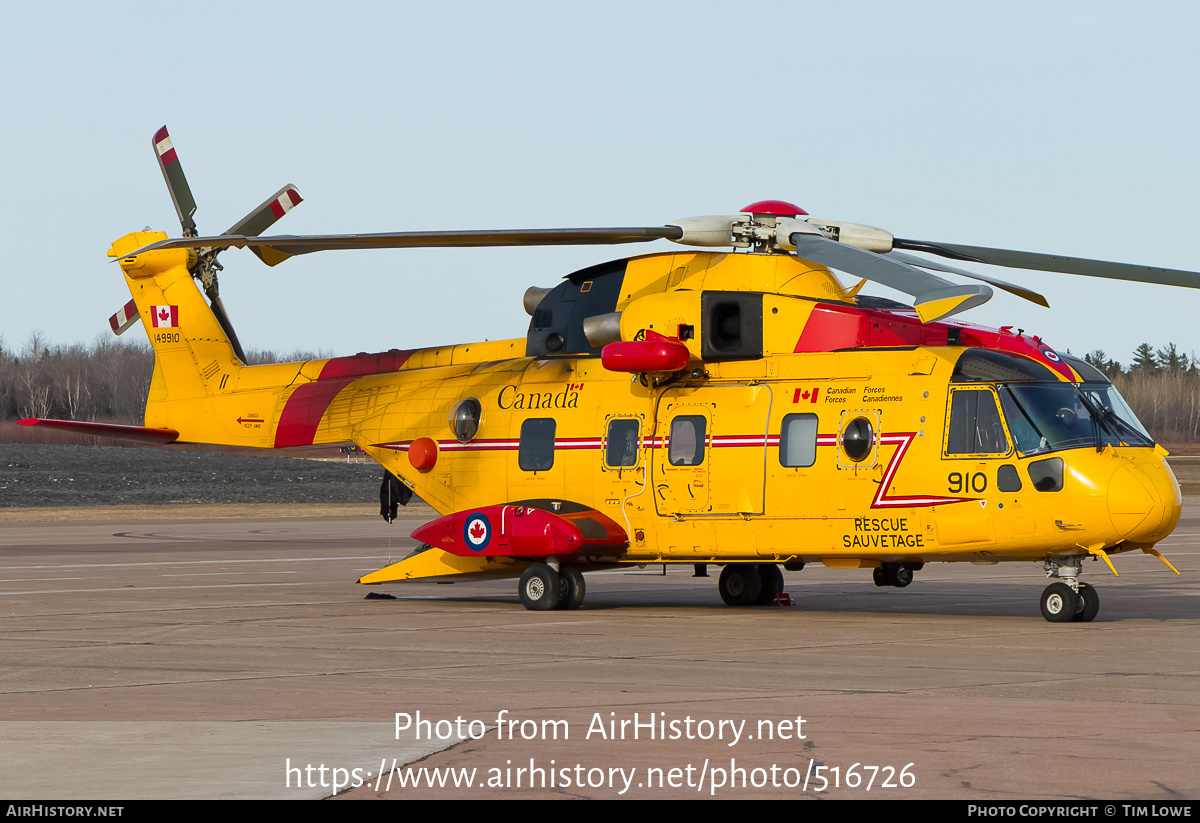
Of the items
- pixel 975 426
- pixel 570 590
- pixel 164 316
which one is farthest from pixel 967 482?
pixel 164 316

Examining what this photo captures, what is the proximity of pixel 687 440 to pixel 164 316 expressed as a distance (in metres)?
9.65

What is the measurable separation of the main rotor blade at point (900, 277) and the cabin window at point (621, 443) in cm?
303

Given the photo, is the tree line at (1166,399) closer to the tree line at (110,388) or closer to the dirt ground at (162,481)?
the tree line at (110,388)

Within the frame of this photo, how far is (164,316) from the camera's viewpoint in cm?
2219

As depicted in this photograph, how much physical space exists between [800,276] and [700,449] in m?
2.44

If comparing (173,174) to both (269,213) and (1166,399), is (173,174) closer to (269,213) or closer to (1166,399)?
(269,213)

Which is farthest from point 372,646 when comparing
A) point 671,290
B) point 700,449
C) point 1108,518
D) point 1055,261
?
point 1055,261

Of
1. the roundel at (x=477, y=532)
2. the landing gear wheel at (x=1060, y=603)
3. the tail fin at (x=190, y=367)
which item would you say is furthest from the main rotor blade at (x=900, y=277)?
the tail fin at (x=190, y=367)

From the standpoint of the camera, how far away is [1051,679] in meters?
11.1

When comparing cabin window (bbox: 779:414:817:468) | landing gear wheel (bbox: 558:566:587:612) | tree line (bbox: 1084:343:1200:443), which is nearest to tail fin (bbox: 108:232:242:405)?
landing gear wheel (bbox: 558:566:587:612)

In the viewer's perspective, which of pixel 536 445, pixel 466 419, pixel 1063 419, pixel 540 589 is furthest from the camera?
pixel 466 419

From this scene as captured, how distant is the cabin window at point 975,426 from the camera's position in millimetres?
15180

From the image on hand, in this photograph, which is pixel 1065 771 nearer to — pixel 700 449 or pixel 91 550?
pixel 700 449

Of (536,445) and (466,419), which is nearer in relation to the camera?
(536,445)
